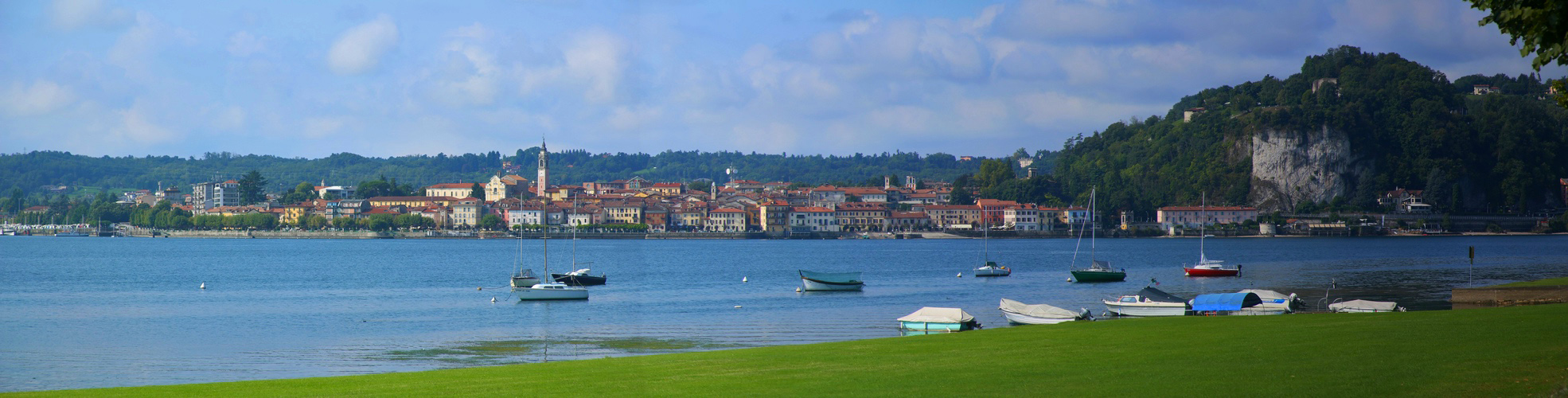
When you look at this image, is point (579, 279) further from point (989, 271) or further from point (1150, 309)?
point (1150, 309)

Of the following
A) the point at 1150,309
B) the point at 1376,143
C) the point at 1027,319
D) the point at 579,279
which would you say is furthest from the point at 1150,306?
the point at 1376,143

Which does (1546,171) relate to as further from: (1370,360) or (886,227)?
(1370,360)

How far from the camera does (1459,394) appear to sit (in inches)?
350

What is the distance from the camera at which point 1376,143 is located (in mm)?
131750

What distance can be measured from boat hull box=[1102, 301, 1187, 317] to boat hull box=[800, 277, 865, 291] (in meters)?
14.6

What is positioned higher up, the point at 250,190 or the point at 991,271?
the point at 250,190

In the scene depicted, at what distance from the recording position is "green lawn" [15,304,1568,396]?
31.9 feet

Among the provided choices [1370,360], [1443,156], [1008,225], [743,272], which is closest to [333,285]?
[743,272]

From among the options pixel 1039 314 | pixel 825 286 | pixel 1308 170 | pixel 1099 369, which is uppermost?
pixel 1308 170

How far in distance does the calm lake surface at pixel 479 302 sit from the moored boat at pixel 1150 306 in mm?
2681

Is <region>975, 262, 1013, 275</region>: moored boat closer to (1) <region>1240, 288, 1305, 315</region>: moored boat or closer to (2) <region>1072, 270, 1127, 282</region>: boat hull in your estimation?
(2) <region>1072, 270, 1127, 282</region>: boat hull

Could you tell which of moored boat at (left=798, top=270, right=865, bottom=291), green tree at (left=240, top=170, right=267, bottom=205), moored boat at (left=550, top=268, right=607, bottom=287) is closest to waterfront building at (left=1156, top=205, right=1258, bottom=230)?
moored boat at (left=798, top=270, right=865, bottom=291)

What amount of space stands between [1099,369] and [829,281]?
2876cm

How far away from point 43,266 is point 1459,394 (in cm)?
6621
